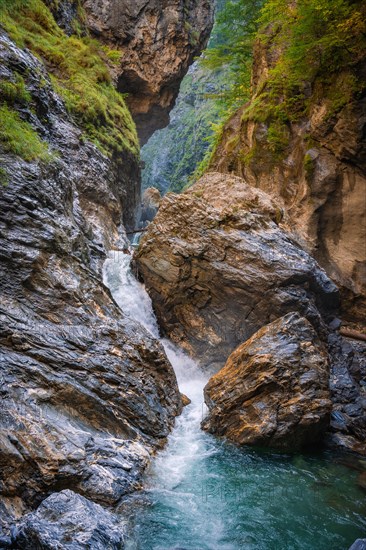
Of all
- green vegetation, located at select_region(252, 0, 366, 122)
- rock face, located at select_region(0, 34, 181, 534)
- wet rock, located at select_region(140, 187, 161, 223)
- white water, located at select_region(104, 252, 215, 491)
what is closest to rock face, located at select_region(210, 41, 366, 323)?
green vegetation, located at select_region(252, 0, 366, 122)

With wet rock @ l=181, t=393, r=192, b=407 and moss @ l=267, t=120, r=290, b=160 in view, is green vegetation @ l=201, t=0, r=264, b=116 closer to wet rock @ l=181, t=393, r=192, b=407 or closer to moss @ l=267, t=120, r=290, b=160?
moss @ l=267, t=120, r=290, b=160

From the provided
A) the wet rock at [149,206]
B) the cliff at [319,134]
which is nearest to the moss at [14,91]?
the cliff at [319,134]

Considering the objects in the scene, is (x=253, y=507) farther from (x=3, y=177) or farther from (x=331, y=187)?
(x=331, y=187)

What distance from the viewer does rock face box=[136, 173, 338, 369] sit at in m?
10.6

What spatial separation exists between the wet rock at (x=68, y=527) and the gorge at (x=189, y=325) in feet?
0.08

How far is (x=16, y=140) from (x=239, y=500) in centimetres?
887

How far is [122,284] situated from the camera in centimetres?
1241

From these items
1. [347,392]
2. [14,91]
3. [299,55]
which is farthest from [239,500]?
[299,55]

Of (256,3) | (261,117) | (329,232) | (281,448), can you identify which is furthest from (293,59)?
(281,448)

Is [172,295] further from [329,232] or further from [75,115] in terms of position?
[75,115]

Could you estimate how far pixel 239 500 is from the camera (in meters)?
6.01

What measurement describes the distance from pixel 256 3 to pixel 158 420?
67.9 feet

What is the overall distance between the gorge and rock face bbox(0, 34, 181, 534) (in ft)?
0.11

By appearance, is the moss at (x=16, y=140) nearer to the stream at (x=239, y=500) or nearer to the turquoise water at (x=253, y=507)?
the stream at (x=239, y=500)
